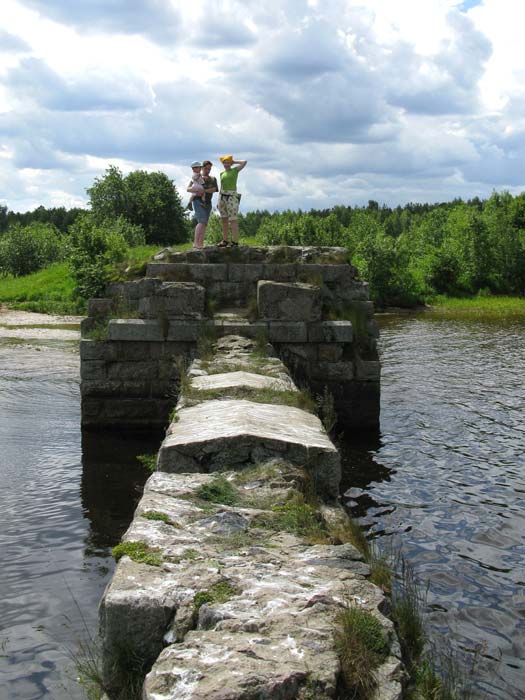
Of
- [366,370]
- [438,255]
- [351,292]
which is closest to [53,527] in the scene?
[366,370]

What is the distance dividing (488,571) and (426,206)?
507ft

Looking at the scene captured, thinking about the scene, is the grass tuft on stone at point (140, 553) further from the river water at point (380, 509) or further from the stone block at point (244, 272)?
the stone block at point (244, 272)

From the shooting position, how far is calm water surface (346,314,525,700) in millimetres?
5809

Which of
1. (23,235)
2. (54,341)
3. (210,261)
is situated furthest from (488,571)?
(23,235)

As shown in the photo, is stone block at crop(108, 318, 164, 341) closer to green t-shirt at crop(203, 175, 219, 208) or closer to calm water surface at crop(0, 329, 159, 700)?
calm water surface at crop(0, 329, 159, 700)

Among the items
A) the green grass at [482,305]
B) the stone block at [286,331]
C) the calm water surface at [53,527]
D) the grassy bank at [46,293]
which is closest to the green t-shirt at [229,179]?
the stone block at [286,331]

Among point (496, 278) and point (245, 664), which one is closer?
point (245, 664)

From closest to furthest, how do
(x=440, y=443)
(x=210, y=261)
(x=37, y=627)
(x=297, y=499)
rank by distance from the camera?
1. (x=297, y=499)
2. (x=37, y=627)
3. (x=440, y=443)
4. (x=210, y=261)

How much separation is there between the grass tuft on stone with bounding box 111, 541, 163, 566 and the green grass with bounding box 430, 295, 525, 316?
3721 centimetres

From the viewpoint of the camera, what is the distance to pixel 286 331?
11820 mm

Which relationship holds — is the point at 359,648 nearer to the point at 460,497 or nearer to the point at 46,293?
the point at 460,497

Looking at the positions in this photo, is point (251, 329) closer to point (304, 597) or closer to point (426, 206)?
point (304, 597)

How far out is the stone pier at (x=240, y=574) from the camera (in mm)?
3031

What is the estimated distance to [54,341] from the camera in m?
24.8
